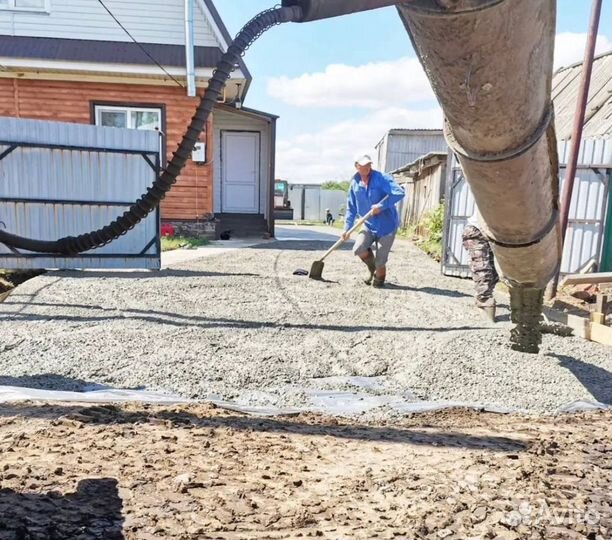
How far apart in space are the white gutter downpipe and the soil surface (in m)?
9.32

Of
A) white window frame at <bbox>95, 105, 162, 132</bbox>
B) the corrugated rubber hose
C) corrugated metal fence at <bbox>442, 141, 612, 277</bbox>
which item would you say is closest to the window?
white window frame at <bbox>95, 105, 162, 132</bbox>

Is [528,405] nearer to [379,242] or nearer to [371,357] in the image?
[371,357]

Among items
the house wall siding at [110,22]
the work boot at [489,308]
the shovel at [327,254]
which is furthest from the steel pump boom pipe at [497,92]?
the house wall siding at [110,22]

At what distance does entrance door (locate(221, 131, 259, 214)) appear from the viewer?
605 inches

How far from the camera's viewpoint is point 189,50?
1077 centimetres

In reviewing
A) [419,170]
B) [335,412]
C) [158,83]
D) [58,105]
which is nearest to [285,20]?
[335,412]

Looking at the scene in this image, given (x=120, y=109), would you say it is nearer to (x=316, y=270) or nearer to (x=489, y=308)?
(x=316, y=270)

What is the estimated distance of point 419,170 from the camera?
57.5 ft

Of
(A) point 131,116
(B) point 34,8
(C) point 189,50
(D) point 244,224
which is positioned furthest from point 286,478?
(D) point 244,224

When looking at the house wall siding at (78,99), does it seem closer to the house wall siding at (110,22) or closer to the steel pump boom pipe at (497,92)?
the house wall siding at (110,22)

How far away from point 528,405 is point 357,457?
158 cm

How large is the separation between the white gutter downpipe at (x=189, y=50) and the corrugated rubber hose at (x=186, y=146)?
30.0 feet

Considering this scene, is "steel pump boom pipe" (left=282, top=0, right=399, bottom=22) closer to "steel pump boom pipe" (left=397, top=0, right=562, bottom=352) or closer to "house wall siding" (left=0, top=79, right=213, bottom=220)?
"steel pump boom pipe" (left=397, top=0, right=562, bottom=352)

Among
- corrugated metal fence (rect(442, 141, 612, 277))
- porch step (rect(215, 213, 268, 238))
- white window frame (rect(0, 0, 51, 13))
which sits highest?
white window frame (rect(0, 0, 51, 13))
